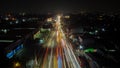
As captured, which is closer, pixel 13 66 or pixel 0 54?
pixel 13 66

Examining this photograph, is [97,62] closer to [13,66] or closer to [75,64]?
[75,64]

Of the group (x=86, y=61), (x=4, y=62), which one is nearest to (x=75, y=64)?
(x=86, y=61)

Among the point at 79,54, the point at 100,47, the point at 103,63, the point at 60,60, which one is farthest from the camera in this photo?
the point at 100,47

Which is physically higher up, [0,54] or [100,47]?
[0,54]

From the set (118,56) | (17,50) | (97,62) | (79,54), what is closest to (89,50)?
(79,54)

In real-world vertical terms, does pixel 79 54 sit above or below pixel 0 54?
below

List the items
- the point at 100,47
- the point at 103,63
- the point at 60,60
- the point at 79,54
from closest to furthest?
the point at 103,63 → the point at 60,60 → the point at 79,54 → the point at 100,47

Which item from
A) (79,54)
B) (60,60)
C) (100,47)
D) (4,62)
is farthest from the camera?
(100,47)

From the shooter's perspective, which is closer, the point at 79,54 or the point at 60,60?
the point at 60,60

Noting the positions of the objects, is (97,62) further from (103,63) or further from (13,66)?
(13,66)
